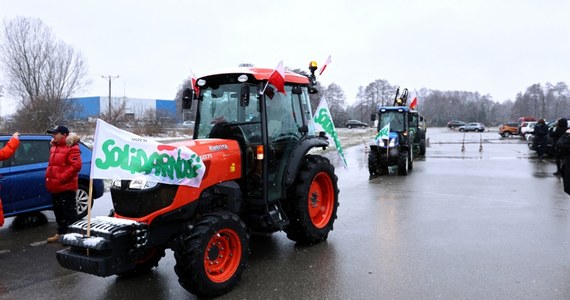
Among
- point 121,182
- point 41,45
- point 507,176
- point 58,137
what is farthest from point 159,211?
point 41,45

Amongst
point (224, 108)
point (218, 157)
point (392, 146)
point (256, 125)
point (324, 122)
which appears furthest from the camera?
point (392, 146)

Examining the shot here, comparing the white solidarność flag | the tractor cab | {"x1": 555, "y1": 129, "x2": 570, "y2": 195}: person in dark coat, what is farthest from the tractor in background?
the white solidarność flag

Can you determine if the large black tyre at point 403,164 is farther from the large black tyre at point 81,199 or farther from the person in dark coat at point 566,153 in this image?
the large black tyre at point 81,199

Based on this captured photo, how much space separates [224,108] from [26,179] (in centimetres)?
393

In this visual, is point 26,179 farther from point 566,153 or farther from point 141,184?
point 566,153

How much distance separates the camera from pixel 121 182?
4500mm

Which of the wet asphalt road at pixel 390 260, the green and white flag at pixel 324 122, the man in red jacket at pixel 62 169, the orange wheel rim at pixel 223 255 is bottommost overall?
the wet asphalt road at pixel 390 260

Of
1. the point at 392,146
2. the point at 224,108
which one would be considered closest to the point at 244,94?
the point at 224,108

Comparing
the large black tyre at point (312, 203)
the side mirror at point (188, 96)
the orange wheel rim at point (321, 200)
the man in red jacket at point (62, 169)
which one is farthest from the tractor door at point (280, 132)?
the man in red jacket at point (62, 169)

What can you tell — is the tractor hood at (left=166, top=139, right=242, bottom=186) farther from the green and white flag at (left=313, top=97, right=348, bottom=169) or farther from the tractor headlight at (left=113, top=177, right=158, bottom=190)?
the green and white flag at (left=313, top=97, right=348, bottom=169)

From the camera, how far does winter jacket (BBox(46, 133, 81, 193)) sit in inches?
244

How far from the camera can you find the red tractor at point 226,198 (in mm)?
4125

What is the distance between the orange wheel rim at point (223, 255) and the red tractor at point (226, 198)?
0.01m

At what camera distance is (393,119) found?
1573cm
